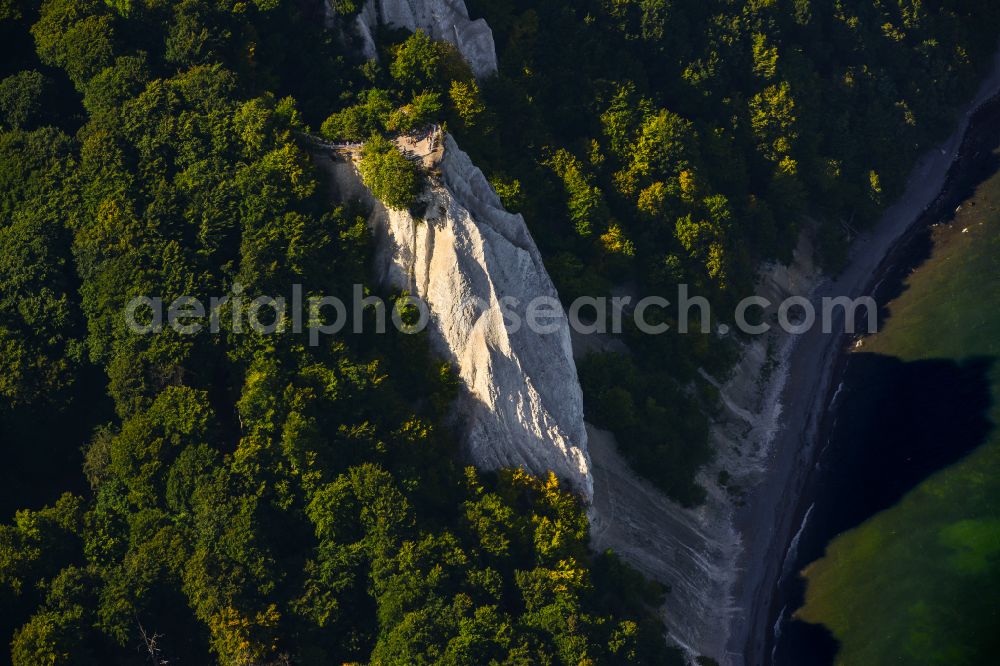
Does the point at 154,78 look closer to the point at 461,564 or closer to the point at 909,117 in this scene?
the point at 461,564

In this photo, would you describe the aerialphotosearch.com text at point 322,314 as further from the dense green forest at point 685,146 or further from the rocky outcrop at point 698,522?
the rocky outcrop at point 698,522

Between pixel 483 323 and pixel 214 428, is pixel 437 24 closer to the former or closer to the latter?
pixel 483 323

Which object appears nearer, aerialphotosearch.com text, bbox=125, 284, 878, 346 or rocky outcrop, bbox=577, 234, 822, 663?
aerialphotosearch.com text, bbox=125, 284, 878, 346

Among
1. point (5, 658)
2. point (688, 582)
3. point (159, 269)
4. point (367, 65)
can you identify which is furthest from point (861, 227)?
point (5, 658)

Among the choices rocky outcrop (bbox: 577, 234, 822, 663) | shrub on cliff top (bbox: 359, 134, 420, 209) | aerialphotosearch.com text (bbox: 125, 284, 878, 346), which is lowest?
rocky outcrop (bbox: 577, 234, 822, 663)

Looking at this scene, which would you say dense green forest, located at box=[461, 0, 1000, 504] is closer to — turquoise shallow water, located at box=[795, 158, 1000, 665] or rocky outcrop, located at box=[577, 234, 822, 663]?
rocky outcrop, located at box=[577, 234, 822, 663]

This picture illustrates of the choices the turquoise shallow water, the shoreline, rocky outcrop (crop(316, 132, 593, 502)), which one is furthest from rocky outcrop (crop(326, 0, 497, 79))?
the turquoise shallow water
